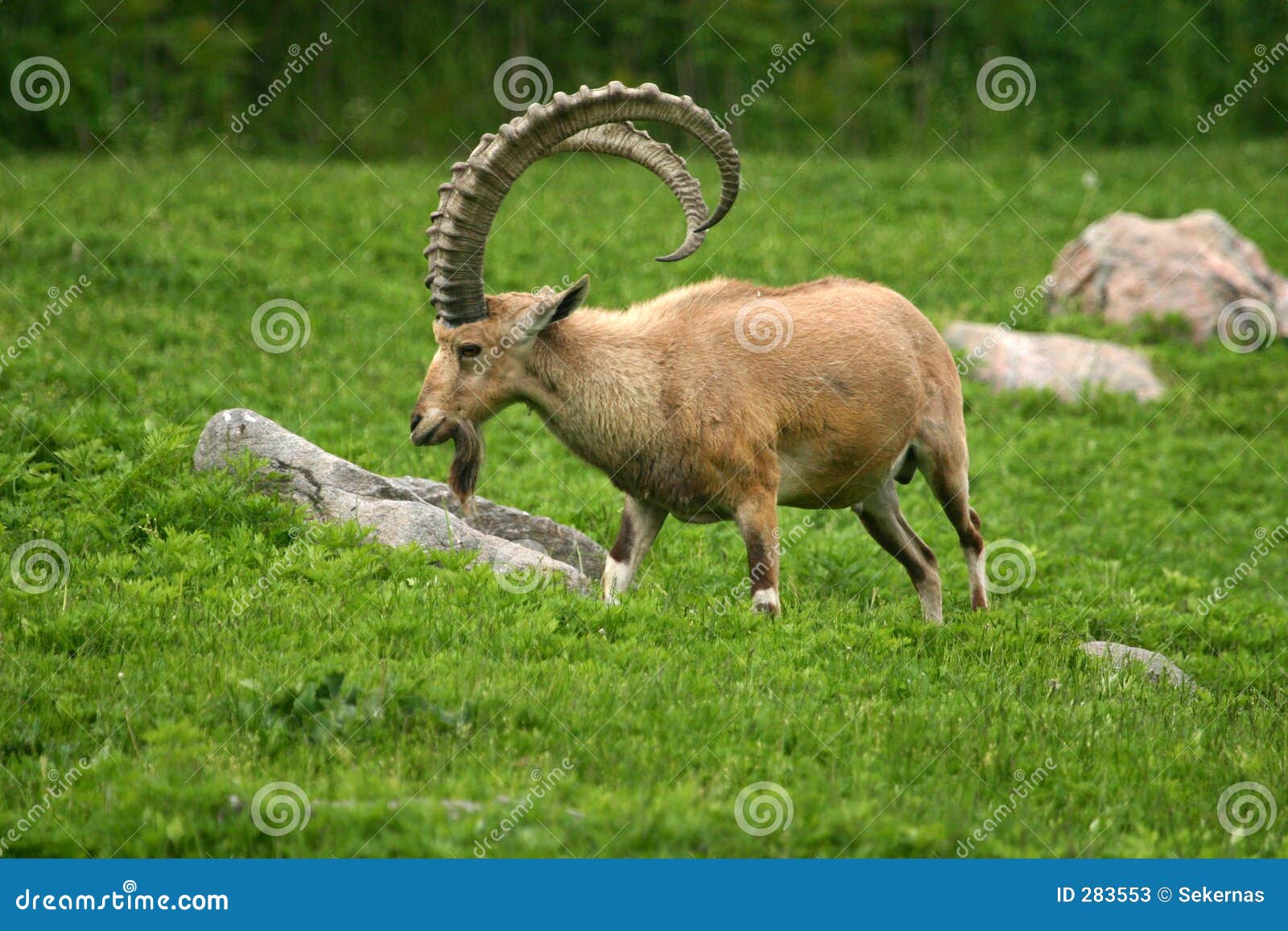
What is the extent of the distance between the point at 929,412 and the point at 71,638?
562 centimetres

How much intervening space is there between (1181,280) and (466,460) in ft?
42.3

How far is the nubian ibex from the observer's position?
25.4 ft

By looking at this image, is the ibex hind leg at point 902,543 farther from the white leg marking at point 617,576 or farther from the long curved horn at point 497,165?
the long curved horn at point 497,165

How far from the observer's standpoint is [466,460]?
319 inches

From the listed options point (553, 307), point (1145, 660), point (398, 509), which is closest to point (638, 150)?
point (553, 307)

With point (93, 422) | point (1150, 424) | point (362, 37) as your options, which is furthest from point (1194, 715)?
point (362, 37)

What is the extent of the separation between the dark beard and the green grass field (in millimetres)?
545

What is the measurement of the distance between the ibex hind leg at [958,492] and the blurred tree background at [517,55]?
18366 millimetres

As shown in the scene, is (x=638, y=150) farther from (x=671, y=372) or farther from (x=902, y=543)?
(x=902, y=543)

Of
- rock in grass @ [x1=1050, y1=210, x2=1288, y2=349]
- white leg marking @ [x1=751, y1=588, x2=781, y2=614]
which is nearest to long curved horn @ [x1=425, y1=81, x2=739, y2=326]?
white leg marking @ [x1=751, y1=588, x2=781, y2=614]

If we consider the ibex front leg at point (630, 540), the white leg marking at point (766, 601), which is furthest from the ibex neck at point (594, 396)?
the white leg marking at point (766, 601)

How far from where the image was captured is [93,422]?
9.76 meters

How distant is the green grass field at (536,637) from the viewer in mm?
5402

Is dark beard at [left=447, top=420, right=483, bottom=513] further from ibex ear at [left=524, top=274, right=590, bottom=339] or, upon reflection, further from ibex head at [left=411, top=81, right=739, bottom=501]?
ibex ear at [left=524, top=274, right=590, bottom=339]
